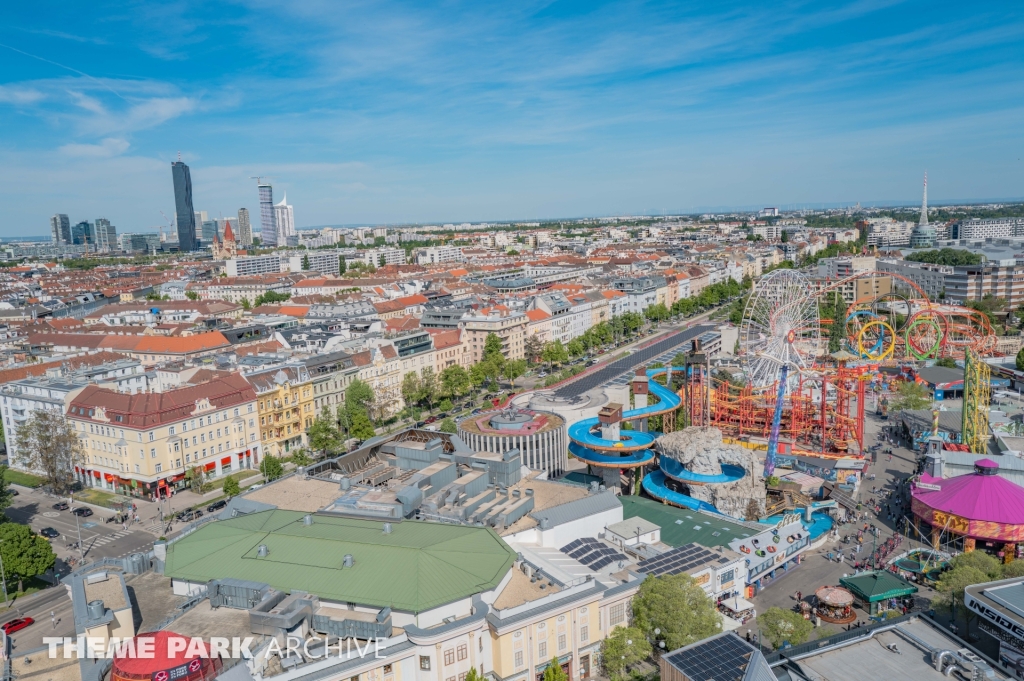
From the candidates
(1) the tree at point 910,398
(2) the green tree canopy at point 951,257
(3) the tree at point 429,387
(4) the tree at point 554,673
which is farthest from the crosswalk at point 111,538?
(2) the green tree canopy at point 951,257

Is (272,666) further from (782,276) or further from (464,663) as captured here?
(782,276)

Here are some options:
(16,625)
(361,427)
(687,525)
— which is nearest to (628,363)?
(361,427)

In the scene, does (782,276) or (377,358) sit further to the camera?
(377,358)

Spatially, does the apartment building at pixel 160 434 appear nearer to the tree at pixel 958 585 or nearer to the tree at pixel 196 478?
the tree at pixel 196 478

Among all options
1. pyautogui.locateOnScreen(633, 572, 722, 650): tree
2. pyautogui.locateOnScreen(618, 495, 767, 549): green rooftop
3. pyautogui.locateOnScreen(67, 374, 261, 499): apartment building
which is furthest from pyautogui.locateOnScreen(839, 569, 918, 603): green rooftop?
pyautogui.locateOnScreen(67, 374, 261, 499): apartment building

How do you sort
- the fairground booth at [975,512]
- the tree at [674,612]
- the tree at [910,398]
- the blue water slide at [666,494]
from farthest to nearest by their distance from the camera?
the tree at [910,398] < the blue water slide at [666,494] < the fairground booth at [975,512] < the tree at [674,612]

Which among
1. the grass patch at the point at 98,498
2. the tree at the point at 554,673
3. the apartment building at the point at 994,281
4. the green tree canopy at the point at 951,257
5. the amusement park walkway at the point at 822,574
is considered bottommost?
the amusement park walkway at the point at 822,574

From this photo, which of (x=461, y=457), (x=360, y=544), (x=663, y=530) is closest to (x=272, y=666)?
(x=360, y=544)
